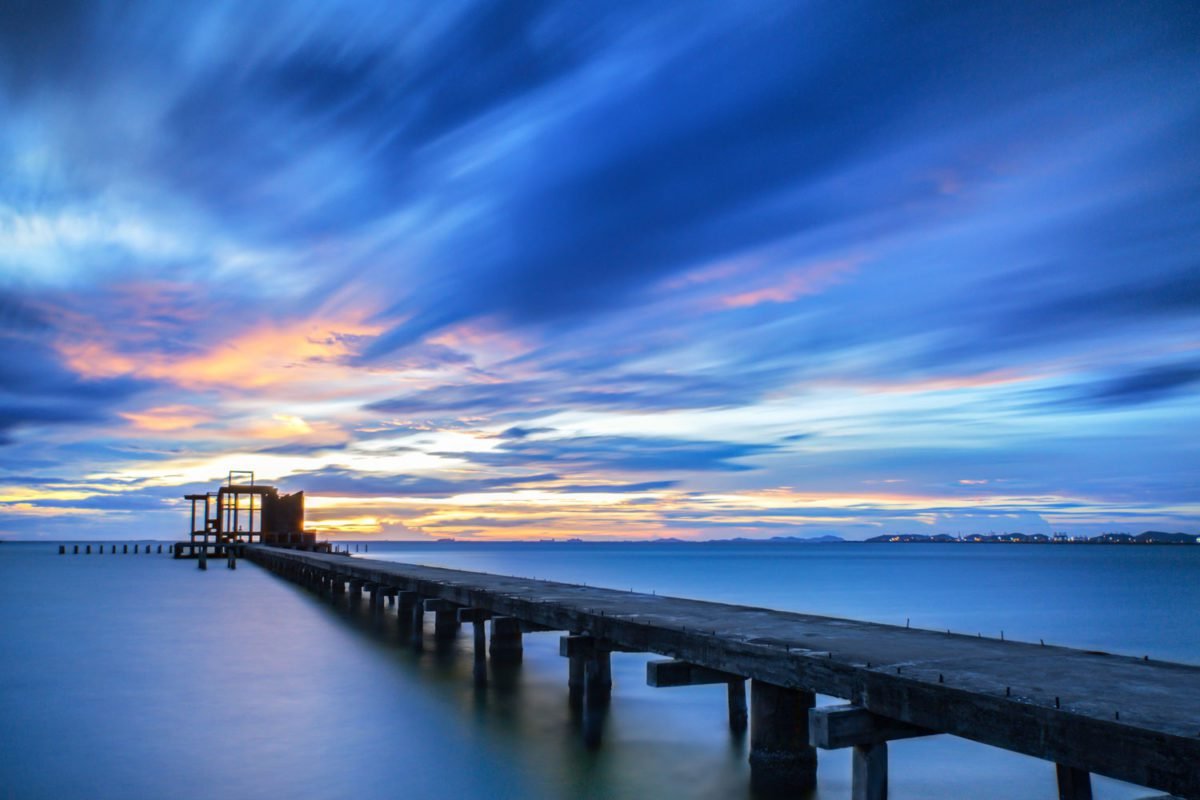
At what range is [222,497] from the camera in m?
86.9

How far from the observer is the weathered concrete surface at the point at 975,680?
17.7ft

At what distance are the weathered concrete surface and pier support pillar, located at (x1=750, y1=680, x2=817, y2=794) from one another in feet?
1.39

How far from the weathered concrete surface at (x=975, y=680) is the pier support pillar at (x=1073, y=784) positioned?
1.12 m

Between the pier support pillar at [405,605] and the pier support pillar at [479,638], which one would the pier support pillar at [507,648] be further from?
the pier support pillar at [405,605]

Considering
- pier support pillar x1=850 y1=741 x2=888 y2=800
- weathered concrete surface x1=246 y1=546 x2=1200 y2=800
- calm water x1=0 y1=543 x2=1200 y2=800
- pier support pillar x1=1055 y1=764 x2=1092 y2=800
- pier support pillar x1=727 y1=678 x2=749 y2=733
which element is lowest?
calm water x1=0 y1=543 x2=1200 y2=800

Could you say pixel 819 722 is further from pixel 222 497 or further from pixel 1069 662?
pixel 222 497

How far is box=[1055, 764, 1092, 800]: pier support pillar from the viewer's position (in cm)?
848

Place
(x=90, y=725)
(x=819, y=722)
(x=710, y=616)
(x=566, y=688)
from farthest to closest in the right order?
(x=566, y=688) < (x=90, y=725) < (x=710, y=616) < (x=819, y=722)

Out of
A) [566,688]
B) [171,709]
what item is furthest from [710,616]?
[171,709]

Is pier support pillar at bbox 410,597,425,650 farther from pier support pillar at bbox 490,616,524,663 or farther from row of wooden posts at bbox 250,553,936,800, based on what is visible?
row of wooden posts at bbox 250,553,936,800

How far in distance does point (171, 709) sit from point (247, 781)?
5349 mm

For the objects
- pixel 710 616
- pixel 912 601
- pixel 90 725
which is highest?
pixel 710 616

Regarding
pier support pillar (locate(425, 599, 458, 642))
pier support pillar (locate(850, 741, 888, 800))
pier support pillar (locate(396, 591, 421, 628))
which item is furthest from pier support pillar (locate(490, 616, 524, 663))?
pier support pillar (locate(850, 741, 888, 800))

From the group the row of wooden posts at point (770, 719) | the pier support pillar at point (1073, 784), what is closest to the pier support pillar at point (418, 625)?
the row of wooden posts at point (770, 719)
